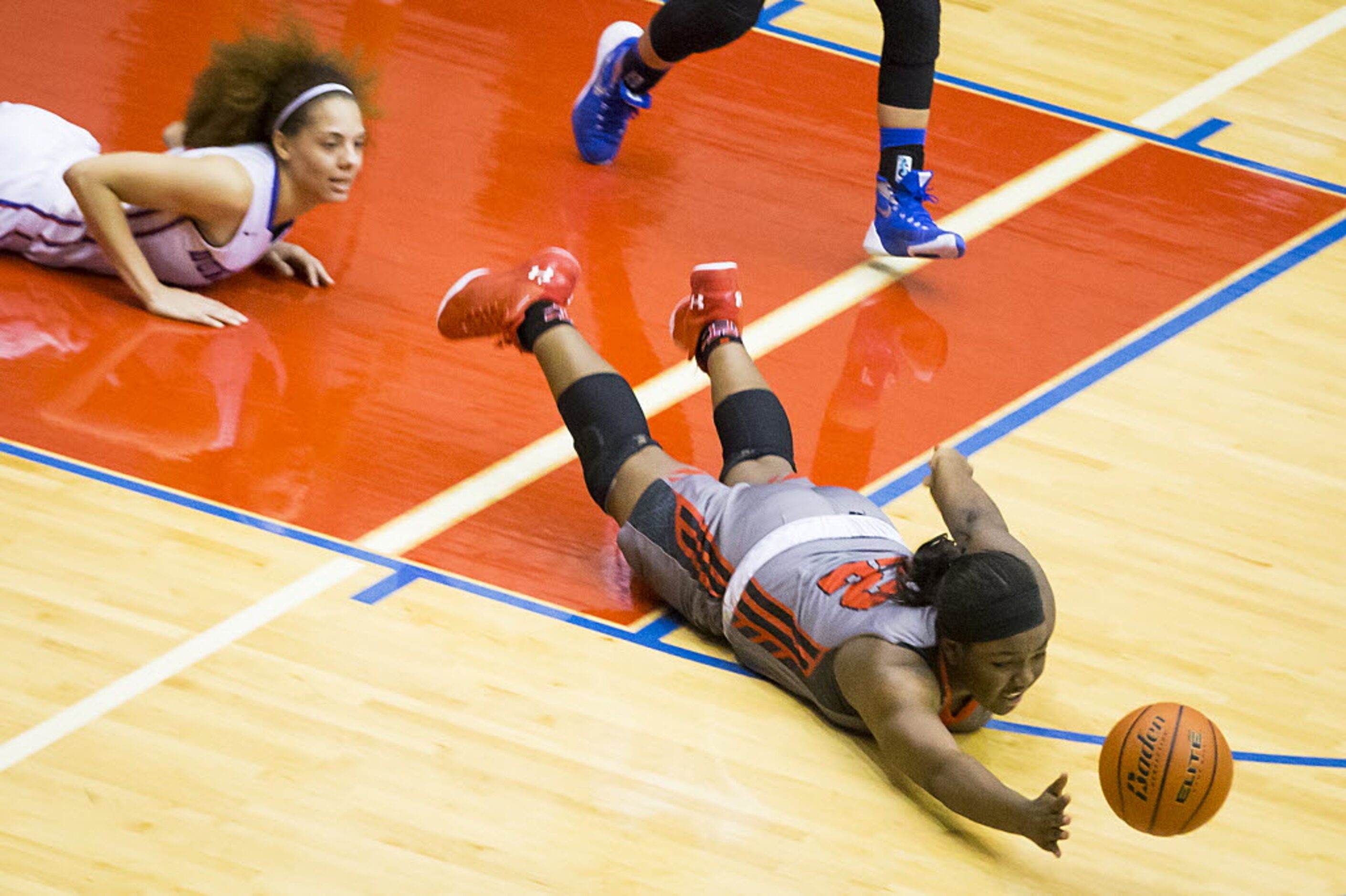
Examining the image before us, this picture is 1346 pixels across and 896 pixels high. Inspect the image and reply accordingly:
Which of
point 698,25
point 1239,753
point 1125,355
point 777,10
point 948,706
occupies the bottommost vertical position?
point 1239,753

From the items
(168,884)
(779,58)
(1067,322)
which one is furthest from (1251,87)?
(168,884)

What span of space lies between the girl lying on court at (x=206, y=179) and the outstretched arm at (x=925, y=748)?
1.83 meters

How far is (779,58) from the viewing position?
624 cm

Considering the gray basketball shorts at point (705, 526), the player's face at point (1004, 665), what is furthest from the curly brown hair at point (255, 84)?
the player's face at point (1004, 665)

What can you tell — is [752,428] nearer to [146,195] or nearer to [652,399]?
[652,399]

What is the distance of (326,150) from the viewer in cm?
428

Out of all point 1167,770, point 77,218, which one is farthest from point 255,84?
point 1167,770

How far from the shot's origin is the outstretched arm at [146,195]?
4156 millimetres

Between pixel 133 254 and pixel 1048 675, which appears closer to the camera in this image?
pixel 1048 675

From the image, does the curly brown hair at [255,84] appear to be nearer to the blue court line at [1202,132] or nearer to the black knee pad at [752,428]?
the black knee pad at [752,428]

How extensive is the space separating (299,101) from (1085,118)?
9.33 feet

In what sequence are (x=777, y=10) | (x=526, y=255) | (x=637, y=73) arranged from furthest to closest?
(x=777, y=10), (x=637, y=73), (x=526, y=255)

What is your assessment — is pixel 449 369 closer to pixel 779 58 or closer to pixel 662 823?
pixel 662 823

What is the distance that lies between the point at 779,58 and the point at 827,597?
3.29 m
